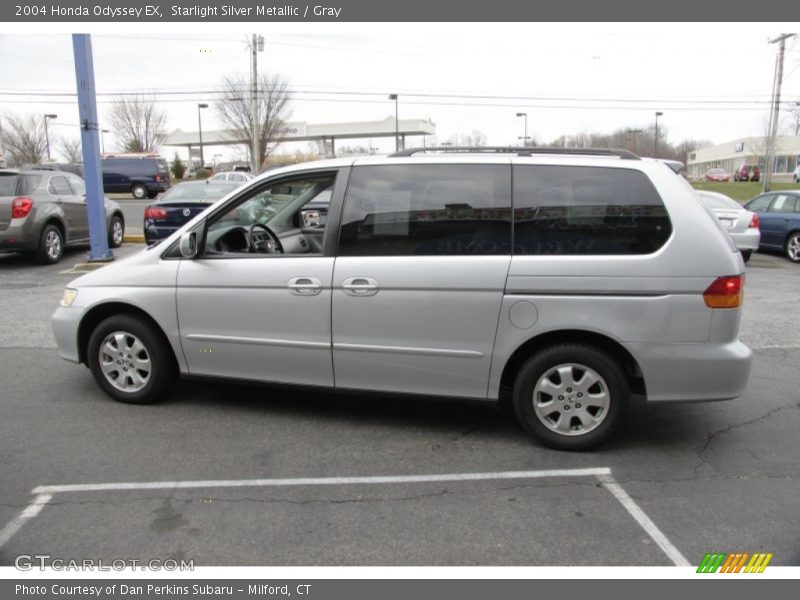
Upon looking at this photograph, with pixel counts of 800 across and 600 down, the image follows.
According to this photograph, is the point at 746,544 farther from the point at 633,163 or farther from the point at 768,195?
the point at 768,195

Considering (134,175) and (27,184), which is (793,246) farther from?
(134,175)

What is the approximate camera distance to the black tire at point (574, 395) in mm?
3793

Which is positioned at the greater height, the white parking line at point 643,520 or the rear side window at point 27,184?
the rear side window at point 27,184

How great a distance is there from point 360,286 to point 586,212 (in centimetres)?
150

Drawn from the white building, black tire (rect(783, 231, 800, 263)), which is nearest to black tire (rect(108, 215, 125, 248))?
black tire (rect(783, 231, 800, 263))

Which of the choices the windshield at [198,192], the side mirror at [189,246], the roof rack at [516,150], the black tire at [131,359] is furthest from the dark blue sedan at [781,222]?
the black tire at [131,359]

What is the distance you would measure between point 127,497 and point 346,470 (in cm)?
122

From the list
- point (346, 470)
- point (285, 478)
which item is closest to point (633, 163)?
point (346, 470)

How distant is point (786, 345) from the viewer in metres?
6.51

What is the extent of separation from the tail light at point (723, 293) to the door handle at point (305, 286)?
94.7 inches

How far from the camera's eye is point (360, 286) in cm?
402

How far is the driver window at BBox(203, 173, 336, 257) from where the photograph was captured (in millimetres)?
4441

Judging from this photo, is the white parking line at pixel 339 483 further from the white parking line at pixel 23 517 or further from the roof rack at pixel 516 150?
the roof rack at pixel 516 150

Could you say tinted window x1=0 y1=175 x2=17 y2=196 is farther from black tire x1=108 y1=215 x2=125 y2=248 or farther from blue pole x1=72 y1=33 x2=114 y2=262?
black tire x1=108 y1=215 x2=125 y2=248
